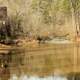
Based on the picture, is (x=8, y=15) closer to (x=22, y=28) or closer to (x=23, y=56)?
(x=22, y=28)

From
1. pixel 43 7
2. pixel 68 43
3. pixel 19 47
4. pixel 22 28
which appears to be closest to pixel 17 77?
pixel 19 47

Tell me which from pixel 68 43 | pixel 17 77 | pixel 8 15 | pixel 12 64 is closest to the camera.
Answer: pixel 17 77

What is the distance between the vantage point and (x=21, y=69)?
15.2m

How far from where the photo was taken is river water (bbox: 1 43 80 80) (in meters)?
13.2

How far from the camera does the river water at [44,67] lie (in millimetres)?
13172

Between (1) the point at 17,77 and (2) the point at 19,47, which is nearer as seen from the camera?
(1) the point at 17,77

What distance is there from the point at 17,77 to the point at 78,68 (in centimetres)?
331

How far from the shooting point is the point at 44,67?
615 inches

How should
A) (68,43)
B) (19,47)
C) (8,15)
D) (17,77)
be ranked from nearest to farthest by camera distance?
(17,77)
(19,47)
(68,43)
(8,15)

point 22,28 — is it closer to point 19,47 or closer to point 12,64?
point 19,47

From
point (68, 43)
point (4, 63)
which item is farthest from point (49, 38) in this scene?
point (4, 63)

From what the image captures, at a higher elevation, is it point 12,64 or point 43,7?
point 43,7

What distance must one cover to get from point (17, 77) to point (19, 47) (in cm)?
1177

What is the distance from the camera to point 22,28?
29000 millimetres
